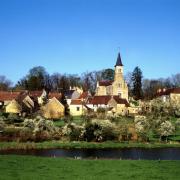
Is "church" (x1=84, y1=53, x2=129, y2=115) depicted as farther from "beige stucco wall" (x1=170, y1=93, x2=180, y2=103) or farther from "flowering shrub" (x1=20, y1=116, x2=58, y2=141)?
"flowering shrub" (x1=20, y1=116, x2=58, y2=141)

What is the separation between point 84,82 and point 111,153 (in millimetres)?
116649

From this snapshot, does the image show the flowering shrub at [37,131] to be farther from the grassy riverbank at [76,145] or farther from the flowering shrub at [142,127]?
the flowering shrub at [142,127]

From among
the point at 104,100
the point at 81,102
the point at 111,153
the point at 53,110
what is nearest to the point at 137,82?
the point at 104,100

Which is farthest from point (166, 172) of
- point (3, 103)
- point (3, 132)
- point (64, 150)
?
point (3, 103)

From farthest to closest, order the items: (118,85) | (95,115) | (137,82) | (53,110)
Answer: (137,82) → (118,85) → (53,110) → (95,115)

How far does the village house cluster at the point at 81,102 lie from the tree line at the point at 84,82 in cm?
1715

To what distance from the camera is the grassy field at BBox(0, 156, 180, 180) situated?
1007 inches

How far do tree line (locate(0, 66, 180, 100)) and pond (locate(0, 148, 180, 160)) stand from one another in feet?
268

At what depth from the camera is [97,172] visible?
1083 inches

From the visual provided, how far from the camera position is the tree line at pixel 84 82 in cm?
13494

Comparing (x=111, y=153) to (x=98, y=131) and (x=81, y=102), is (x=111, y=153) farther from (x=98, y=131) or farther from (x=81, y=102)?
(x=81, y=102)

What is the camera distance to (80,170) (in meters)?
28.4

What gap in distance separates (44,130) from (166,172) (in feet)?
114

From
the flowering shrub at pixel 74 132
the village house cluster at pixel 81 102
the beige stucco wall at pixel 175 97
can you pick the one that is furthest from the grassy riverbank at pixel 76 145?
the beige stucco wall at pixel 175 97
